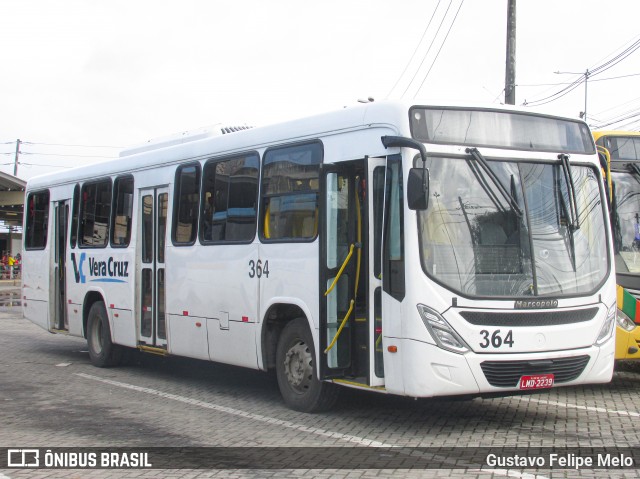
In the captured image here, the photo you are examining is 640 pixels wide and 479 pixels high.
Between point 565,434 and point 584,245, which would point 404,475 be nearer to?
point 565,434

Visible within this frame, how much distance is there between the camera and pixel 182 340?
11875 millimetres

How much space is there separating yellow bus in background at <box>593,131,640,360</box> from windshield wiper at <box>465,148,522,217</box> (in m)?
2.50

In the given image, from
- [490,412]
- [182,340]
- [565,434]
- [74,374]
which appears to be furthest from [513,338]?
[74,374]

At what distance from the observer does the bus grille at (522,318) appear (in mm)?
8125

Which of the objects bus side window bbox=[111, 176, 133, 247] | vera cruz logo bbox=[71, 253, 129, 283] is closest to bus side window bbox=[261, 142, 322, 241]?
bus side window bbox=[111, 176, 133, 247]

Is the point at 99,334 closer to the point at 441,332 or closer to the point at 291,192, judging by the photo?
the point at 291,192

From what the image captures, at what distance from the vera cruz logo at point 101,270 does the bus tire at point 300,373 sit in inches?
166

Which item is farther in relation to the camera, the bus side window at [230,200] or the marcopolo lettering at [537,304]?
the bus side window at [230,200]

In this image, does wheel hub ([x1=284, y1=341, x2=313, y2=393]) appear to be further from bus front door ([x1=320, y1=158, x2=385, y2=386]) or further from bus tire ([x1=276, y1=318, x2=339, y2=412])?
bus front door ([x1=320, y1=158, x2=385, y2=386])

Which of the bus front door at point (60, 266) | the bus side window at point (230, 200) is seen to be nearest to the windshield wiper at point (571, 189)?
the bus side window at point (230, 200)

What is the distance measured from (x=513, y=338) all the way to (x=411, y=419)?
1.68 meters

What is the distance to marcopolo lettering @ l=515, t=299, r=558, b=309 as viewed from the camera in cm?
825

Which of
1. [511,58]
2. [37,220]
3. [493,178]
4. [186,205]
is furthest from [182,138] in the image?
[511,58]

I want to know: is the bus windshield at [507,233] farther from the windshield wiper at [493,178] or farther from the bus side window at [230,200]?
the bus side window at [230,200]
